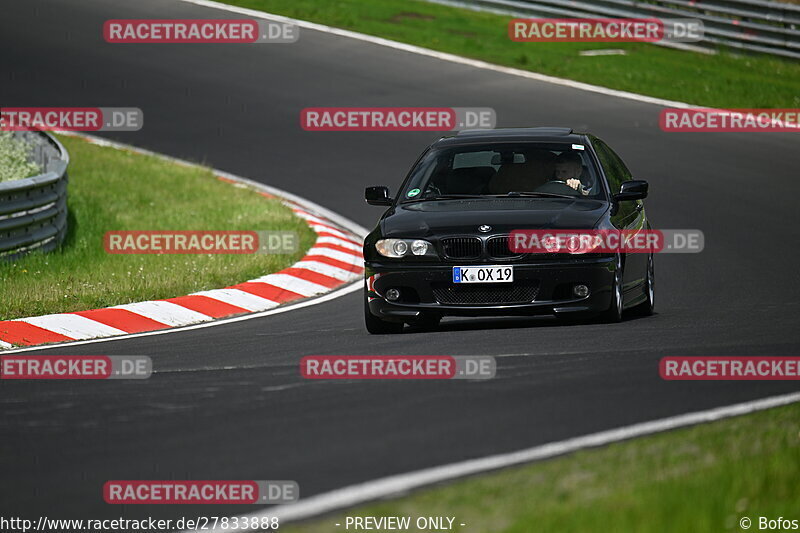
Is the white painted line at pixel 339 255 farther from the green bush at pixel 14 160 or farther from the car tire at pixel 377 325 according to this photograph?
the car tire at pixel 377 325

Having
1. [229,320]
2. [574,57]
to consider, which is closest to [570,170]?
[229,320]

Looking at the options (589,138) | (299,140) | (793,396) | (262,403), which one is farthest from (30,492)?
(299,140)

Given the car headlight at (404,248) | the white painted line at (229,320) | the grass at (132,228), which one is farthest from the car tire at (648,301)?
the grass at (132,228)

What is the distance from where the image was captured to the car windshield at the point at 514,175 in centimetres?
1134

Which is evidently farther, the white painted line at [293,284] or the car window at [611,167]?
the white painted line at [293,284]

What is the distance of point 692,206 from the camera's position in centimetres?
1764

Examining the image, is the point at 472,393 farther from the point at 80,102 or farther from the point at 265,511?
the point at 80,102

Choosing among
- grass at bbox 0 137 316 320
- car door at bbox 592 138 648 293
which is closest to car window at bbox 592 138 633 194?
car door at bbox 592 138 648 293

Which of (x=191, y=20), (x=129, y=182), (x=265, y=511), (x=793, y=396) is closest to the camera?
(x=265, y=511)

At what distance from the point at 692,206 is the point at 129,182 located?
7253 millimetres

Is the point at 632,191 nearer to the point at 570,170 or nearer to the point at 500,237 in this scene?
the point at 570,170

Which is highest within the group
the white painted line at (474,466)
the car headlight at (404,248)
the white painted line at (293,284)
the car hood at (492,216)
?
the car hood at (492,216)

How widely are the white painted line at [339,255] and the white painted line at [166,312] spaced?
114 inches

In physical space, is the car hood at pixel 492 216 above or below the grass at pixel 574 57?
below
